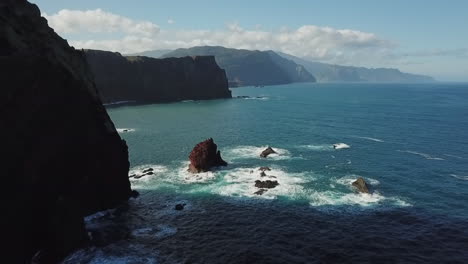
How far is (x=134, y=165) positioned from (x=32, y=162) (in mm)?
38450

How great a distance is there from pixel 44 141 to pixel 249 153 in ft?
173

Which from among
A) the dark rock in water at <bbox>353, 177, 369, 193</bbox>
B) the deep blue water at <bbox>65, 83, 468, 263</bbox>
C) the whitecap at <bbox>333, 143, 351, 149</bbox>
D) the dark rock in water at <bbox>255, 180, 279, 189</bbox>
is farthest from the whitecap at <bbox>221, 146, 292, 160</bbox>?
the dark rock in water at <bbox>353, 177, 369, 193</bbox>

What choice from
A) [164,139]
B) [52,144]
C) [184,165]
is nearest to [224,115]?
[164,139]

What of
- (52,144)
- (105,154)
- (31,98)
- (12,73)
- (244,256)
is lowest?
(244,256)

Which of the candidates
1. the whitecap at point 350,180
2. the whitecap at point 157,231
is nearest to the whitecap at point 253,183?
the whitecap at point 350,180

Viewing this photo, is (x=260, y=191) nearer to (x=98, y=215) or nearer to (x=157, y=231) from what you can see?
(x=157, y=231)

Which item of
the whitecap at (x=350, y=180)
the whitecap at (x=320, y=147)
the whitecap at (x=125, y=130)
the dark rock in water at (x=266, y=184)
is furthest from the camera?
the whitecap at (x=125, y=130)

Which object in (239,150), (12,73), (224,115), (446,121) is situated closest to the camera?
(12,73)

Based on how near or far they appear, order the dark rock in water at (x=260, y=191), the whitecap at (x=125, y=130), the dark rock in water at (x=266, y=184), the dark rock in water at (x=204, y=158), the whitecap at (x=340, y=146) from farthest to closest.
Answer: the whitecap at (x=125, y=130) → the whitecap at (x=340, y=146) → the dark rock in water at (x=204, y=158) → the dark rock in water at (x=266, y=184) → the dark rock in water at (x=260, y=191)

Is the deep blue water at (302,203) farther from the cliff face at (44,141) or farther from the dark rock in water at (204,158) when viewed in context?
the cliff face at (44,141)

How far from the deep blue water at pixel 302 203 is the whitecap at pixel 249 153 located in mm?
249

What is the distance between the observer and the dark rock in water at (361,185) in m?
62.4

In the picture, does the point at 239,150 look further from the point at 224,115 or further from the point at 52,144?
the point at 224,115

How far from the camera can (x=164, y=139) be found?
10788 cm
